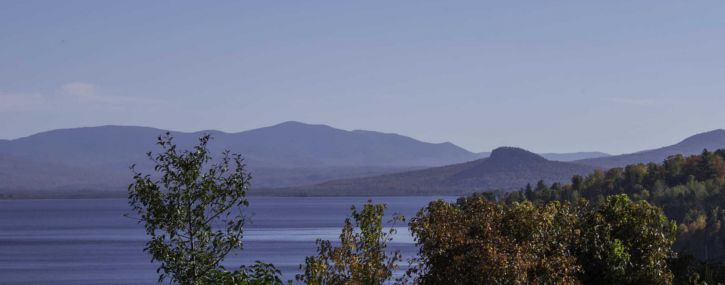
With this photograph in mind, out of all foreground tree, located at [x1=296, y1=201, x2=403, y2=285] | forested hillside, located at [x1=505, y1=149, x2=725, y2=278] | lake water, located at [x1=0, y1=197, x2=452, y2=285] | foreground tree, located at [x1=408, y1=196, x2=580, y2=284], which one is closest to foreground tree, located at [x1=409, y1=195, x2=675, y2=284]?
foreground tree, located at [x1=408, y1=196, x2=580, y2=284]

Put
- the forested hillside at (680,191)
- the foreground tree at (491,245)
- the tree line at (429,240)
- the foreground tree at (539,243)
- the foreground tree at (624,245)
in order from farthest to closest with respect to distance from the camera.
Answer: the forested hillside at (680,191), the foreground tree at (624,245), the tree line at (429,240), the foreground tree at (539,243), the foreground tree at (491,245)

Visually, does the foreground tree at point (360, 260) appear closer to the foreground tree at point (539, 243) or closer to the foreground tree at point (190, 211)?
the foreground tree at point (539, 243)

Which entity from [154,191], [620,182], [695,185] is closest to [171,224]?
[154,191]

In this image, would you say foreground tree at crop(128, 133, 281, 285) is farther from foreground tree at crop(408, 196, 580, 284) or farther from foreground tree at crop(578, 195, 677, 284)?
foreground tree at crop(578, 195, 677, 284)

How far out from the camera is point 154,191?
1017 inches

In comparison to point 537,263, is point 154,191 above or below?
above

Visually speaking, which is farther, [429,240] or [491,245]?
[429,240]

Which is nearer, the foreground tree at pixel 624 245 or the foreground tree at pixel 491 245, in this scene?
the foreground tree at pixel 491 245

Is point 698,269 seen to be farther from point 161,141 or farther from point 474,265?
point 161,141

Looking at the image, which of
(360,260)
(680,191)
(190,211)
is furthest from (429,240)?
(680,191)

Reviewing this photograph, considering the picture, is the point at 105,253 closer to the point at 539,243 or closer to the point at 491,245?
the point at 539,243

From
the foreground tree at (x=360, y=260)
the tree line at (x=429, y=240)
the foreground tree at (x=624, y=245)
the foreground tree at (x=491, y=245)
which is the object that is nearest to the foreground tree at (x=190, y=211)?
the tree line at (x=429, y=240)

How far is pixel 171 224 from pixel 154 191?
2.44 ft

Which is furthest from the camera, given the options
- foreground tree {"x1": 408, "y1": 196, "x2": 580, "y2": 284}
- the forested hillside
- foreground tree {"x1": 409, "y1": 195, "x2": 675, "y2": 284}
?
the forested hillside
